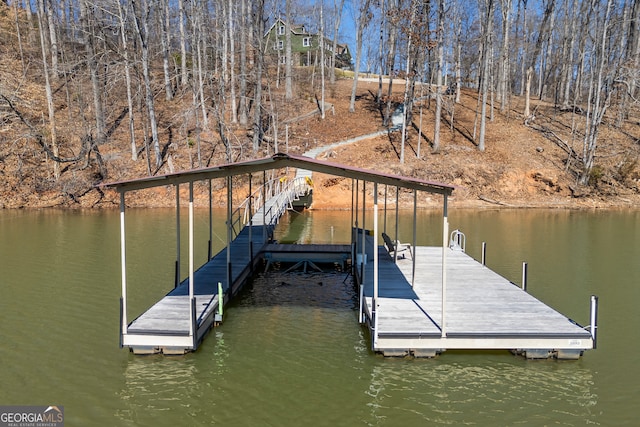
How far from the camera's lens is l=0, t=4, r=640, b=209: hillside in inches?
1212

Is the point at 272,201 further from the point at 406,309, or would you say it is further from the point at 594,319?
the point at 594,319

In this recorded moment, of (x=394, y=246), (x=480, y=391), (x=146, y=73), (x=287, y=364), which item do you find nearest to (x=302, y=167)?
(x=287, y=364)

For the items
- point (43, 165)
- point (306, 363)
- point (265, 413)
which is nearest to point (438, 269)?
point (306, 363)

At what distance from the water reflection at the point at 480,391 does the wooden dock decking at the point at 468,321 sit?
305 mm

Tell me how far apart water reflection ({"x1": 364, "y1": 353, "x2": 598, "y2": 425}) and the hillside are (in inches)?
902

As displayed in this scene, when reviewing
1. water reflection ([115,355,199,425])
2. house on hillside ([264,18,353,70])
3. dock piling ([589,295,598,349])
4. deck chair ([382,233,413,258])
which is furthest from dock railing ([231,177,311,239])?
house on hillside ([264,18,353,70])

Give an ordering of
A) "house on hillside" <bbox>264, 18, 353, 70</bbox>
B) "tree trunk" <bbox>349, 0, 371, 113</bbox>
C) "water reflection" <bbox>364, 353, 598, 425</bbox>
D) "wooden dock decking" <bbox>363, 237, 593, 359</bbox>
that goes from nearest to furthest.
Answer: "water reflection" <bbox>364, 353, 598, 425</bbox> → "wooden dock decking" <bbox>363, 237, 593, 359</bbox> → "tree trunk" <bbox>349, 0, 371, 113</bbox> → "house on hillside" <bbox>264, 18, 353, 70</bbox>

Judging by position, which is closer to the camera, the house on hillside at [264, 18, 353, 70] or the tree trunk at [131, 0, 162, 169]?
the tree trunk at [131, 0, 162, 169]

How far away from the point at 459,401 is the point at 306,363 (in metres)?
2.64

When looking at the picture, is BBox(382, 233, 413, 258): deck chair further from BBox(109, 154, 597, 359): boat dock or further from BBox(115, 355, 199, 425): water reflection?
BBox(115, 355, 199, 425): water reflection

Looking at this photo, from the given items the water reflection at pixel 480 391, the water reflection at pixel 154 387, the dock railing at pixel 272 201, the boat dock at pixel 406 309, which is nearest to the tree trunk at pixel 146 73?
the dock railing at pixel 272 201

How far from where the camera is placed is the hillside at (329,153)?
3080 cm

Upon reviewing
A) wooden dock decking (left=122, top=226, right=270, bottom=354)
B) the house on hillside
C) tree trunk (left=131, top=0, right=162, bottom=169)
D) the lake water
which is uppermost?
the house on hillside

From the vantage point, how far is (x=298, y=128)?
1594 inches
